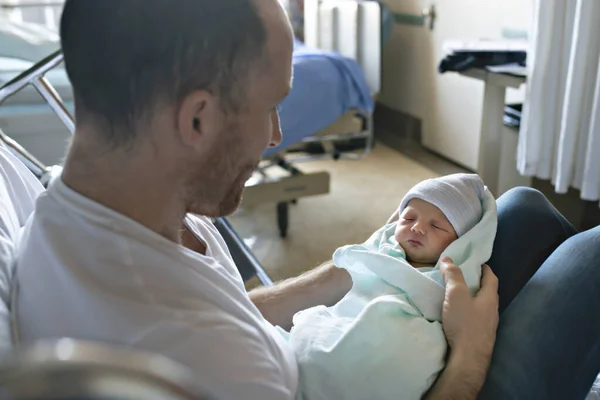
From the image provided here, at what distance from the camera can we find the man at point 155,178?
646mm

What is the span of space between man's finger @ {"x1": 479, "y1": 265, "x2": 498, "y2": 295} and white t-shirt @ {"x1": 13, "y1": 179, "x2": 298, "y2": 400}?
44 cm

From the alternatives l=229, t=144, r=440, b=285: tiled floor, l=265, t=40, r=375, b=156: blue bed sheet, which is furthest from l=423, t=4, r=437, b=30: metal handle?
l=265, t=40, r=375, b=156: blue bed sheet

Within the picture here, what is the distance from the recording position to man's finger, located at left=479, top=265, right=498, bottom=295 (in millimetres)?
1013

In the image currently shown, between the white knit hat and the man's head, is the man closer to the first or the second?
the man's head

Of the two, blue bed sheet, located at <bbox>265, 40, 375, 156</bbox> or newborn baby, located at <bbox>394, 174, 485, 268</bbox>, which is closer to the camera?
newborn baby, located at <bbox>394, 174, 485, 268</bbox>

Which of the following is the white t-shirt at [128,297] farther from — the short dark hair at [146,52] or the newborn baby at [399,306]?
the newborn baby at [399,306]

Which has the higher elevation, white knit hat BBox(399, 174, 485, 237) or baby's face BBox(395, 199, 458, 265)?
white knit hat BBox(399, 174, 485, 237)

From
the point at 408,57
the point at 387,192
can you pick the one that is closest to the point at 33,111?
the point at 387,192

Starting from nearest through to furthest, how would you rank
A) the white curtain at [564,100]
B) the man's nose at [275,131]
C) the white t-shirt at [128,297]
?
the white t-shirt at [128,297], the man's nose at [275,131], the white curtain at [564,100]

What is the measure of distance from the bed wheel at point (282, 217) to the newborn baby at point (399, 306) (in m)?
1.55

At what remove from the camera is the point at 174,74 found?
66 cm

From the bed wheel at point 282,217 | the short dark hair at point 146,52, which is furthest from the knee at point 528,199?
the bed wheel at point 282,217

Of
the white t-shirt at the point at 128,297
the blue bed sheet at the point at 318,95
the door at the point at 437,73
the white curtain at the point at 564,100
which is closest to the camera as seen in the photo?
the white t-shirt at the point at 128,297

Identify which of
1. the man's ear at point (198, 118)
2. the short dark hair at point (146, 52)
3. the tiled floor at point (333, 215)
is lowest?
the tiled floor at point (333, 215)
